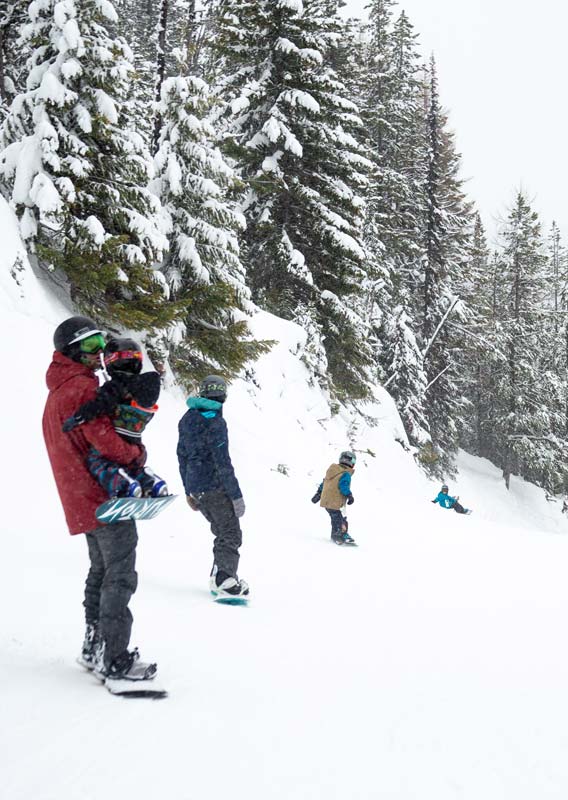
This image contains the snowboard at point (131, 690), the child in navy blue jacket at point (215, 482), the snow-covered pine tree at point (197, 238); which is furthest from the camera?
the snow-covered pine tree at point (197, 238)

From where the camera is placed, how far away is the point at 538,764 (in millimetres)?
3449

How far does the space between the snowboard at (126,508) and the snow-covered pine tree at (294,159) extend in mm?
15998

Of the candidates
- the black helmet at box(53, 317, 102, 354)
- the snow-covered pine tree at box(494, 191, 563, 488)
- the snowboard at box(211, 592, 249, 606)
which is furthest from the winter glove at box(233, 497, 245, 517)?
the snow-covered pine tree at box(494, 191, 563, 488)

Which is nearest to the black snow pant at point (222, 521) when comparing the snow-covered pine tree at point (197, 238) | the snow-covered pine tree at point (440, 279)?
the snow-covered pine tree at point (197, 238)

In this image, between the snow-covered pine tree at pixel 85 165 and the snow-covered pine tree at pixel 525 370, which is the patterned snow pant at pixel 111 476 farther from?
the snow-covered pine tree at pixel 525 370

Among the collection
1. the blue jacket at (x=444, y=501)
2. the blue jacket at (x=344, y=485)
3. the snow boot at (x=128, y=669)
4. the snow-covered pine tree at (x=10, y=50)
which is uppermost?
the snow-covered pine tree at (x=10, y=50)

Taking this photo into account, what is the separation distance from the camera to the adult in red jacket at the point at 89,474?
11.9 ft

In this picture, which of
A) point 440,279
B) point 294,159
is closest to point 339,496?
point 294,159

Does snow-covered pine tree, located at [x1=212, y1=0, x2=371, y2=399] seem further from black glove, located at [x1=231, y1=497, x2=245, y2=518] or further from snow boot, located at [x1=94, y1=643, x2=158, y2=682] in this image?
snow boot, located at [x1=94, y1=643, x2=158, y2=682]

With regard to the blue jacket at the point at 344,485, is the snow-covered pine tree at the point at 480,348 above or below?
above

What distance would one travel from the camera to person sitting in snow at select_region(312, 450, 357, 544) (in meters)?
10.7

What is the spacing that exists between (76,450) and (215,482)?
2714mm

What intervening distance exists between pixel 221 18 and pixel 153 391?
63.1ft

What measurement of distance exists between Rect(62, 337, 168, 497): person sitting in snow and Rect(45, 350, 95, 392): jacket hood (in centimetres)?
14
